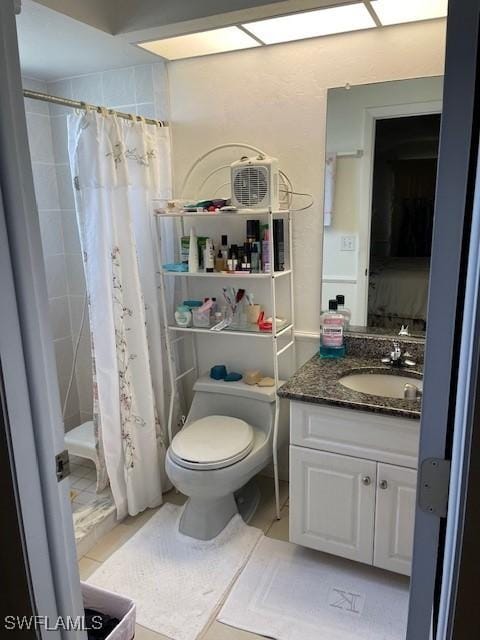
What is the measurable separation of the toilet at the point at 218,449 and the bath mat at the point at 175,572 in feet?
0.27

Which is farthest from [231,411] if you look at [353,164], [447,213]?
[447,213]

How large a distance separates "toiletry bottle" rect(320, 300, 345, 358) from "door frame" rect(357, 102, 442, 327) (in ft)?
0.36

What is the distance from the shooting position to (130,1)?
73.4 inches

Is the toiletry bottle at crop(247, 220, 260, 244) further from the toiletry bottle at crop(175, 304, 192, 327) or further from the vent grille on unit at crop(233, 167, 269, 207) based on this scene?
the toiletry bottle at crop(175, 304, 192, 327)

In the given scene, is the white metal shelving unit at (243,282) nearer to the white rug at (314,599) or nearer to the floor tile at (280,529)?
the floor tile at (280,529)

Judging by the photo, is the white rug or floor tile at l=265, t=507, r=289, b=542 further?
floor tile at l=265, t=507, r=289, b=542

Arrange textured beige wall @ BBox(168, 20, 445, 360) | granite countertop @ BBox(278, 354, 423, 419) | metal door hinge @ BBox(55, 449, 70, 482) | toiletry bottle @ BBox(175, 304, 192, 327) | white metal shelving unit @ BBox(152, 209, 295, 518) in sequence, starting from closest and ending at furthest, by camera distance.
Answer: metal door hinge @ BBox(55, 449, 70, 482)
granite countertop @ BBox(278, 354, 423, 419)
textured beige wall @ BBox(168, 20, 445, 360)
white metal shelving unit @ BBox(152, 209, 295, 518)
toiletry bottle @ BBox(175, 304, 192, 327)

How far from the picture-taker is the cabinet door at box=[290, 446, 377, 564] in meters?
1.82

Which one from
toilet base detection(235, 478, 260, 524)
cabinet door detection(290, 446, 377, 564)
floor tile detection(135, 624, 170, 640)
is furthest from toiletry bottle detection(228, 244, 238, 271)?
floor tile detection(135, 624, 170, 640)

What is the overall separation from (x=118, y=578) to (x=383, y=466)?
1.19 meters

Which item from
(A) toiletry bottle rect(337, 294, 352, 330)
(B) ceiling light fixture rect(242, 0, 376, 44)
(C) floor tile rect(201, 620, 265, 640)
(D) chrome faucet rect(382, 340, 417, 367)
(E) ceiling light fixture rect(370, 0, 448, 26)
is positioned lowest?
(C) floor tile rect(201, 620, 265, 640)

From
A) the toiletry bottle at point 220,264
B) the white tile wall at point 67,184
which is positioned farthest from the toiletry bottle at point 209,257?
the white tile wall at point 67,184

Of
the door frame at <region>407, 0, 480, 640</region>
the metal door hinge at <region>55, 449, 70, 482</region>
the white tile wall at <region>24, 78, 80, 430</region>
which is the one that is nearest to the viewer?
the door frame at <region>407, 0, 480, 640</region>

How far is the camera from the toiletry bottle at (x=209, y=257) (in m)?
2.29
